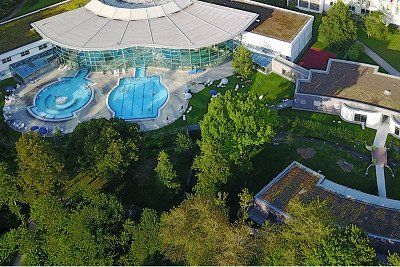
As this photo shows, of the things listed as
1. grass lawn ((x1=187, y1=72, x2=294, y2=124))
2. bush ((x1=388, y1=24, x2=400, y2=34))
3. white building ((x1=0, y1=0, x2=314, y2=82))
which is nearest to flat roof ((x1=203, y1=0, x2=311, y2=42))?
white building ((x1=0, y1=0, x2=314, y2=82))

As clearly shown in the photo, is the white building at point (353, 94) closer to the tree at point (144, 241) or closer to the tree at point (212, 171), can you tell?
the tree at point (212, 171)

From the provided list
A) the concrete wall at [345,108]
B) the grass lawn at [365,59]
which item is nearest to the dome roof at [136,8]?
the concrete wall at [345,108]

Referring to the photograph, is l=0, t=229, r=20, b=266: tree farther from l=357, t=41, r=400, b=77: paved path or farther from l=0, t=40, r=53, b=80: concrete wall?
l=357, t=41, r=400, b=77: paved path

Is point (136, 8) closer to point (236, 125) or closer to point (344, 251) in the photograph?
point (236, 125)

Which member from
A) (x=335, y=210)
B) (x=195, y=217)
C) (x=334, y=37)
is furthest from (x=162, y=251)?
(x=334, y=37)

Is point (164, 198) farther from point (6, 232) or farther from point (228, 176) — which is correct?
point (6, 232)

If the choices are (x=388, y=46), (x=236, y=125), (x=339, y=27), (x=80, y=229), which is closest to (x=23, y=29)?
(x=236, y=125)
